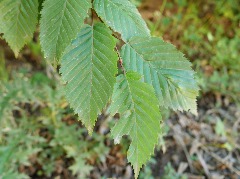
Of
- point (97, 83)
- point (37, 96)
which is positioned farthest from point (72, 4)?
point (37, 96)

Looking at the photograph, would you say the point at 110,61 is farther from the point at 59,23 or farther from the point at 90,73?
the point at 59,23

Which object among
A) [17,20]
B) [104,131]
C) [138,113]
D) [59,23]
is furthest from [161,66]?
[104,131]

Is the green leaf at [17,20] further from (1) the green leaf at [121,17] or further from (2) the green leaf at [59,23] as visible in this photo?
(1) the green leaf at [121,17]

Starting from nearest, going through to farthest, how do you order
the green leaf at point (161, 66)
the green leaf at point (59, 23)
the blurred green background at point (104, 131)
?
the green leaf at point (59, 23), the green leaf at point (161, 66), the blurred green background at point (104, 131)

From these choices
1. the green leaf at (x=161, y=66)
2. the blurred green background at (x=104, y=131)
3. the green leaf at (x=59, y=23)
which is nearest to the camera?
the green leaf at (x=59, y=23)

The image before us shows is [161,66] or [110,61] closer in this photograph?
[110,61]

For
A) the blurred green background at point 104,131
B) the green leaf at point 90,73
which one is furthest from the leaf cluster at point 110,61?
the blurred green background at point 104,131
